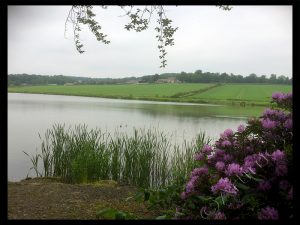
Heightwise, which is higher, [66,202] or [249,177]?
[249,177]

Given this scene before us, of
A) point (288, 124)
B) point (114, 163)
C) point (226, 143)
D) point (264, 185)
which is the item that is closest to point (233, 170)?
point (264, 185)

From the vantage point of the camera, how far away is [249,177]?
2.12m

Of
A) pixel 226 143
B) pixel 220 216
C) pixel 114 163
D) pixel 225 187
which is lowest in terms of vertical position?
pixel 114 163

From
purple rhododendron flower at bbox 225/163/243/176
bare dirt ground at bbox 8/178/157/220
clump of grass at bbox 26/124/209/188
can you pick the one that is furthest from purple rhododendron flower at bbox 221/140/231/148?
clump of grass at bbox 26/124/209/188

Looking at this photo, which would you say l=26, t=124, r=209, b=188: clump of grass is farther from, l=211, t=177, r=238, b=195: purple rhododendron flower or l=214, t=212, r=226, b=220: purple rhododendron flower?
l=214, t=212, r=226, b=220: purple rhododendron flower

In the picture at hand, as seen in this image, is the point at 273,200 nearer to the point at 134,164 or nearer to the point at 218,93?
the point at 134,164

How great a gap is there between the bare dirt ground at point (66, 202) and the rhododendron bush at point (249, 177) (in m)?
0.54

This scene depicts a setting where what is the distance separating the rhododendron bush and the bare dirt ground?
0.54 m

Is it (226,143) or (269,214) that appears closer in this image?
(269,214)

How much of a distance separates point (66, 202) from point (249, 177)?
5.11 feet

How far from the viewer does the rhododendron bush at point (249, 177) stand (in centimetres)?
194

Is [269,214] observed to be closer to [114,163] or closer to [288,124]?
[288,124]

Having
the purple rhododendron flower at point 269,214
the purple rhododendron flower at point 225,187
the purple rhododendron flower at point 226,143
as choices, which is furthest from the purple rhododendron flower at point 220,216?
the purple rhododendron flower at point 226,143
